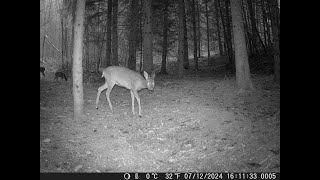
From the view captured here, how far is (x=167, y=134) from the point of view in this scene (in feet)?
23.3

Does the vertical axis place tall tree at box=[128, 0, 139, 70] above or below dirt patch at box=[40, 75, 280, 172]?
above

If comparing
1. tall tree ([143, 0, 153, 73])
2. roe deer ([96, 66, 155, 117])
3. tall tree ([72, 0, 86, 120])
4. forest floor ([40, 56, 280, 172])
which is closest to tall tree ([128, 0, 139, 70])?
tall tree ([143, 0, 153, 73])

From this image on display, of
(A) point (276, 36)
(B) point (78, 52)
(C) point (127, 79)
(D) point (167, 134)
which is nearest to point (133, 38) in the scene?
(C) point (127, 79)

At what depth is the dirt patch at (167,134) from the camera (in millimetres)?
5160

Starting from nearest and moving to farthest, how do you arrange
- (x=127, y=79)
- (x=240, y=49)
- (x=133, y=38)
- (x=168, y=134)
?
(x=168, y=134) → (x=127, y=79) → (x=240, y=49) → (x=133, y=38)

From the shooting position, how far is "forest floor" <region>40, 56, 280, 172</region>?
5.15m

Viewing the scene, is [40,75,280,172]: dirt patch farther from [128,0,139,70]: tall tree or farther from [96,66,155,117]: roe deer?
[128,0,139,70]: tall tree

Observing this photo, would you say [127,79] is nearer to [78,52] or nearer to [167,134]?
[78,52]

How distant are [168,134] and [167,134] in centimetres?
3
